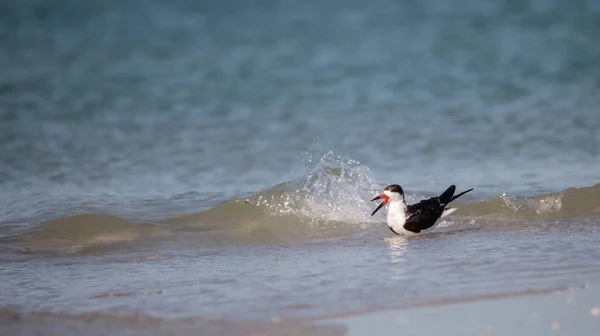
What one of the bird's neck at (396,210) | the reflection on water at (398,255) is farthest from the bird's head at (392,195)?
the reflection on water at (398,255)

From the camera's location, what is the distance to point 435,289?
5066 mm

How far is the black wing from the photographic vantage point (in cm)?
784

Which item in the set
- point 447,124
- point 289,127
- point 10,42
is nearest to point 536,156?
point 447,124

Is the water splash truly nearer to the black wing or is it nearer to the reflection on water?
the black wing

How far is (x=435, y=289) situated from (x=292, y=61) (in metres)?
11.8

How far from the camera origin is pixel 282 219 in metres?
8.55

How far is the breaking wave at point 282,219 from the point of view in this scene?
8.08 metres

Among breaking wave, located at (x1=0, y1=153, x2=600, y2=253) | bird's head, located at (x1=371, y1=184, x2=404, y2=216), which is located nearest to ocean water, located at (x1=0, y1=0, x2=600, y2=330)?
breaking wave, located at (x1=0, y1=153, x2=600, y2=253)

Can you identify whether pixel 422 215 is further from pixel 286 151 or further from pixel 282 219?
pixel 286 151

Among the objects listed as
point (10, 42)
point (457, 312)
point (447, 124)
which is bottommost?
point (457, 312)

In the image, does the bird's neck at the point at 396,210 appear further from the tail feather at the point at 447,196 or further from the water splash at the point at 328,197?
the water splash at the point at 328,197

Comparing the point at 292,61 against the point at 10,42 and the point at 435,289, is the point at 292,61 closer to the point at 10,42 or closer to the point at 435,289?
the point at 10,42

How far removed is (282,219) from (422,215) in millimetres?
1397

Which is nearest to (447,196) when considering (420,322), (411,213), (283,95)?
(411,213)
